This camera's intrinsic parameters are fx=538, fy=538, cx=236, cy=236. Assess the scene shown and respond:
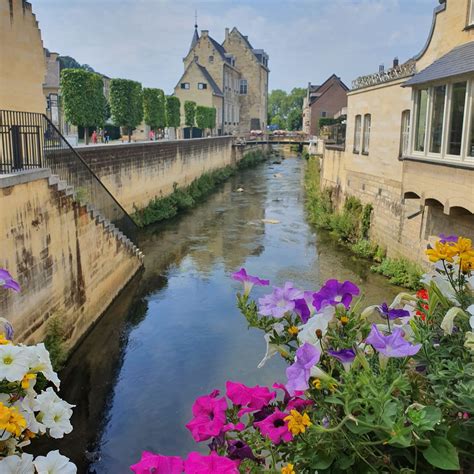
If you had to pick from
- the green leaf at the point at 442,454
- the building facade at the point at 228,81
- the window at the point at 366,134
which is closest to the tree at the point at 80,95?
the window at the point at 366,134

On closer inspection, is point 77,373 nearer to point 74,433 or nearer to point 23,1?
point 74,433

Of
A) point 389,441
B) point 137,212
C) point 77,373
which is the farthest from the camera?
point 137,212

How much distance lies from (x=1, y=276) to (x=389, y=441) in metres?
1.82

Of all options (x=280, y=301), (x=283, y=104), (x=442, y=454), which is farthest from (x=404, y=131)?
(x=283, y=104)

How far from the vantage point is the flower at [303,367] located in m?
1.91

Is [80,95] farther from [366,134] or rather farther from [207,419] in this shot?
[207,419]

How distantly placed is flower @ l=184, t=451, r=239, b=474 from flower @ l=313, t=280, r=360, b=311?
78cm

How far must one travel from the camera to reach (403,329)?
2.19 metres

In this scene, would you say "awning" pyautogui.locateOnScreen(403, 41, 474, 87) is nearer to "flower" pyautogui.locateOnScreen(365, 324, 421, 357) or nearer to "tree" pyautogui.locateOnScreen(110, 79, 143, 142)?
"flower" pyautogui.locateOnScreen(365, 324, 421, 357)

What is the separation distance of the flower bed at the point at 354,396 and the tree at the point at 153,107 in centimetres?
2766

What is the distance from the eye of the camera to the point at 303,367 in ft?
6.37

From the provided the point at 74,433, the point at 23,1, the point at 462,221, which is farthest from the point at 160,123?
the point at 74,433

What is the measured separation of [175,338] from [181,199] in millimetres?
15794

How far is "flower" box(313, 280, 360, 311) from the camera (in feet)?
7.66
